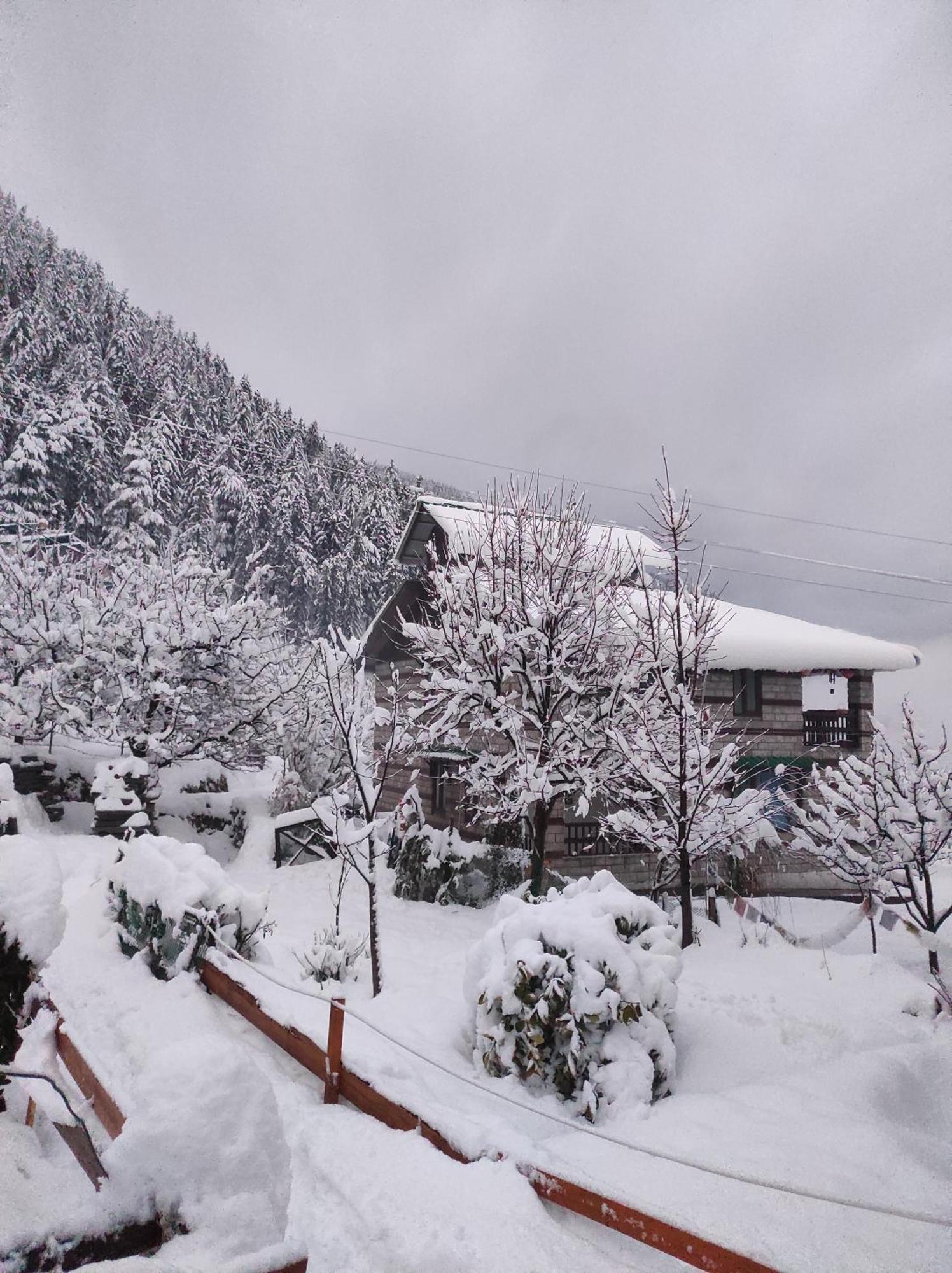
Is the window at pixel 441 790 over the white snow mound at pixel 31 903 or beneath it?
beneath

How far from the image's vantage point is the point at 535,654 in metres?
11.4

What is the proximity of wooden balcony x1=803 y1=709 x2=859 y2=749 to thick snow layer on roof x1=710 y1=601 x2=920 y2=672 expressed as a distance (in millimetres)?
1380

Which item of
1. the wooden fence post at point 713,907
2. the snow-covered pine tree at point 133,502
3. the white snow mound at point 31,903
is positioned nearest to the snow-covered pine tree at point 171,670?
the wooden fence post at point 713,907

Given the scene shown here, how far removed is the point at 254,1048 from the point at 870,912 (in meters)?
7.85

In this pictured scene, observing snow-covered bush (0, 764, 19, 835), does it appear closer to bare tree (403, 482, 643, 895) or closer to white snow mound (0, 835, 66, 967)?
bare tree (403, 482, 643, 895)

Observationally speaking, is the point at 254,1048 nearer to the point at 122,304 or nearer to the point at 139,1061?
the point at 139,1061

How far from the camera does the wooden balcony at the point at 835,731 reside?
658 inches

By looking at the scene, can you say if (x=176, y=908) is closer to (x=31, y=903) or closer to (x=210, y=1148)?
(x=31, y=903)

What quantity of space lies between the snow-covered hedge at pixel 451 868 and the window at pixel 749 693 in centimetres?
654

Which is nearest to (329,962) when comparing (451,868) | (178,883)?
(178,883)

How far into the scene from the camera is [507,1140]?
349 cm

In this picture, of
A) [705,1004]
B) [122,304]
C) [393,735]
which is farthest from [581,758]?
[122,304]

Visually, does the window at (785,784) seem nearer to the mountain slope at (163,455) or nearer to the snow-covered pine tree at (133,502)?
the mountain slope at (163,455)

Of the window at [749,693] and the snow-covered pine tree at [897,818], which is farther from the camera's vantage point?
the window at [749,693]
